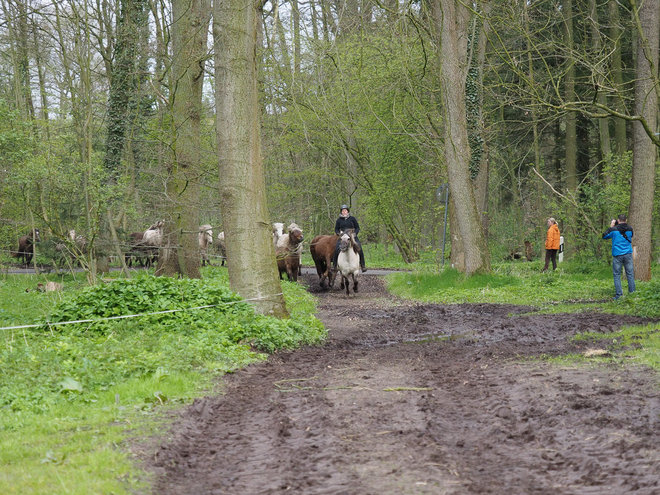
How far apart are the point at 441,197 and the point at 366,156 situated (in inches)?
319

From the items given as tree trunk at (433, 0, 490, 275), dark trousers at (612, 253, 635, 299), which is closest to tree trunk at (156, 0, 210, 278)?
tree trunk at (433, 0, 490, 275)

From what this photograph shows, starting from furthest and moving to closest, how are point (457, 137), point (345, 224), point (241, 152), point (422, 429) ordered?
point (345, 224), point (457, 137), point (241, 152), point (422, 429)

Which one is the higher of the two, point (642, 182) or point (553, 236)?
point (642, 182)

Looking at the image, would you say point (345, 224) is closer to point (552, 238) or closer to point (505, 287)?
point (505, 287)

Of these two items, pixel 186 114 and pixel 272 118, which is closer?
pixel 186 114

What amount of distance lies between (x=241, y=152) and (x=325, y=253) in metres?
11.5

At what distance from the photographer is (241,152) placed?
1171 centimetres

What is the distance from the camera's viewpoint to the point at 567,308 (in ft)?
49.3

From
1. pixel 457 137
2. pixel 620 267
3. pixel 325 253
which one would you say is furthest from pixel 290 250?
pixel 620 267

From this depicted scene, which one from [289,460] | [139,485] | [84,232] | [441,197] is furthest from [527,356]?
[441,197]

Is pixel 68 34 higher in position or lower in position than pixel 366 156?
higher

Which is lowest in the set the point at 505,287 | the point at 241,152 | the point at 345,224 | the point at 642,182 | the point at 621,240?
the point at 505,287

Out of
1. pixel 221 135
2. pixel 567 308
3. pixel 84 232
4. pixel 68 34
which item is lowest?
pixel 567 308

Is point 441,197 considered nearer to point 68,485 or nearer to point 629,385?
point 629,385
